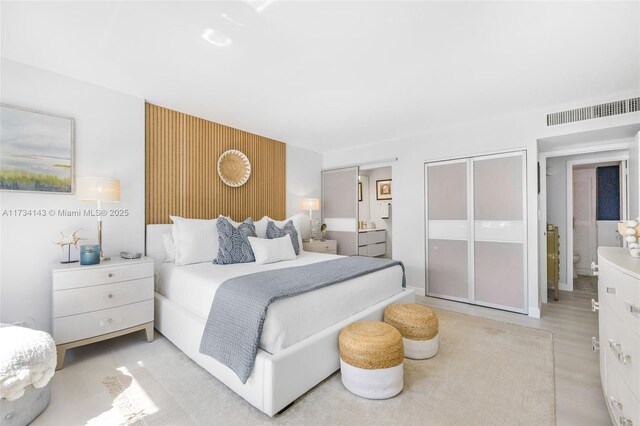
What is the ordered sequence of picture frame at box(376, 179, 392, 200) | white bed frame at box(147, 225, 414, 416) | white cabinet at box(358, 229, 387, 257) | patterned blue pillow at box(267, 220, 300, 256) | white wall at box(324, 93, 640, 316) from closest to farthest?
white bed frame at box(147, 225, 414, 416), white wall at box(324, 93, 640, 316), patterned blue pillow at box(267, 220, 300, 256), white cabinet at box(358, 229, 387, 257), picture frame at box(376, 179, 392, 200)

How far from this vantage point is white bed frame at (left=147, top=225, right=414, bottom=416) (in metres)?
1.65

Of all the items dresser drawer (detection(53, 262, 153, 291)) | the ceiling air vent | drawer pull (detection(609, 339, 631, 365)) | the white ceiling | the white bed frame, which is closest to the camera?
drawer pull (detection(609, 339, 631, 365))

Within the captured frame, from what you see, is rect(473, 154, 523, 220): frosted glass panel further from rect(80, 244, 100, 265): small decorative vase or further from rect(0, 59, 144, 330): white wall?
rect(80, 244, 100, 265): small decorative vase

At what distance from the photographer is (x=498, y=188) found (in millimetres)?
3648

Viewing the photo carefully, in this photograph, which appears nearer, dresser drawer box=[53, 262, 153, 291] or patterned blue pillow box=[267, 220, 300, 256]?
A: dresser drawer box=[53, 262, 153, 291]

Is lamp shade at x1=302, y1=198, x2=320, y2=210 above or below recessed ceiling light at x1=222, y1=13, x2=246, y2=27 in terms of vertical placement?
below

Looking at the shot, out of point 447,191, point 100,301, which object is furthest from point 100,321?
point 447,191

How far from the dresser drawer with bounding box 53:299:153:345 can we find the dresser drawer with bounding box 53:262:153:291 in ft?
0.80

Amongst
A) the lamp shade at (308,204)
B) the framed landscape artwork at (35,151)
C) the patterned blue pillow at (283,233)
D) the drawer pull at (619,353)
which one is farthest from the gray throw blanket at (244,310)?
the lamp shade at (308,204)

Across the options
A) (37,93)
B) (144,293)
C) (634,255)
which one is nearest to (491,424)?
(634,255)

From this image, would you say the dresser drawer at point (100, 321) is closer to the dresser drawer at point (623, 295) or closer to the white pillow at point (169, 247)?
the white pillow at point (169, 247)

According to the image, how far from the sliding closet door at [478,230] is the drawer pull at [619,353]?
2186mm

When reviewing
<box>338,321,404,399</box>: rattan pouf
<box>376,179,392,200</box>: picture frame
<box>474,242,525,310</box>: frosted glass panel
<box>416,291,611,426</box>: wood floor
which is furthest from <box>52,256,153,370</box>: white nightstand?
<box>376,179,392,200</box>: picture frame

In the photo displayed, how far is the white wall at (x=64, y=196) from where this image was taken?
231 cm
